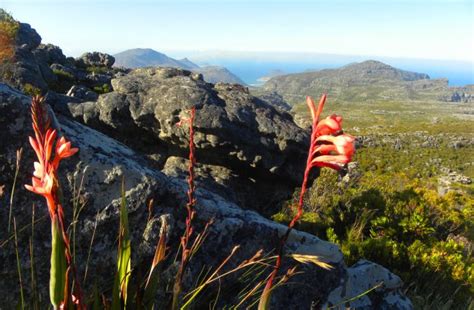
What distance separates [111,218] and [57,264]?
165 centimetres

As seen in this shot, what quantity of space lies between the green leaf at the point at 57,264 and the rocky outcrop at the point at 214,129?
504 cm

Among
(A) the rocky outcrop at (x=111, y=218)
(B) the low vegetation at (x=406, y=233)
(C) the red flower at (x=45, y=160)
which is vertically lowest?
(B) the low vegetation at (x=406, y=233)

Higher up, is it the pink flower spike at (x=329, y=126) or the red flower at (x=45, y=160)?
the pink flower spike at (x=329, y=126)

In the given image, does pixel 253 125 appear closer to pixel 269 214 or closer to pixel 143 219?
pixel 269 214

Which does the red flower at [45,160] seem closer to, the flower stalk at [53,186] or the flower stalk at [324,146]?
the flower stalk at [53,186]

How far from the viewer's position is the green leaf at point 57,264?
130 cm

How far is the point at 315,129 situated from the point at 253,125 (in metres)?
5.44

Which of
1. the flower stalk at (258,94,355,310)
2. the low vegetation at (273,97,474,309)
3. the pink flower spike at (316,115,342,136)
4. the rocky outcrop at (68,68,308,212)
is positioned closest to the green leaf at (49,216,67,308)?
the flower stalk at (258,94,355,310)

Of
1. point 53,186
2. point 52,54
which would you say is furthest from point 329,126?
point 52,54

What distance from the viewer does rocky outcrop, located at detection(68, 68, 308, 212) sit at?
6.55m

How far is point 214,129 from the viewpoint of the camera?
6.39 meters

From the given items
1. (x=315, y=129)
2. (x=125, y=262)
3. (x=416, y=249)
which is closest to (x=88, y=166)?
(x=125, y=262)

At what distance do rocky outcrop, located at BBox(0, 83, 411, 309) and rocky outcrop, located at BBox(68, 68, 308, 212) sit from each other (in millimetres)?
2687

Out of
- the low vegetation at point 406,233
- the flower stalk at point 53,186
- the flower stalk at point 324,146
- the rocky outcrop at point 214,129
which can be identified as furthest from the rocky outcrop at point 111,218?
the rocky outcrop at point 214,129
